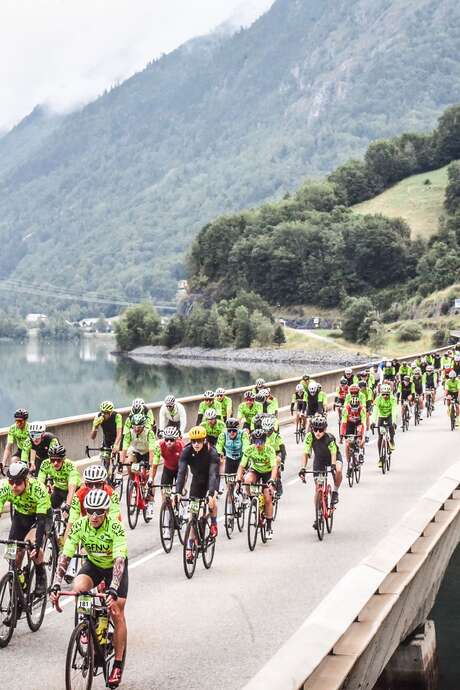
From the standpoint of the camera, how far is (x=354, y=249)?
18212 centimetres

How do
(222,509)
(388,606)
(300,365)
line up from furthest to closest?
(300,365), (222,509), (388,606)

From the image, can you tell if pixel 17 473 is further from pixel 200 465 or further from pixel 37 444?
pixel 200 465

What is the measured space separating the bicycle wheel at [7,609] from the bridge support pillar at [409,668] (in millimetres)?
4869

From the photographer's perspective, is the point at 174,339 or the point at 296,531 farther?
the point at 174,339

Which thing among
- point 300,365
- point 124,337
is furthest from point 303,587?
point 124,337

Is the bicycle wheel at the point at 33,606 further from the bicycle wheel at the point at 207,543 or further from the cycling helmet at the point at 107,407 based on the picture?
the cycling helmet at the point at 107,407

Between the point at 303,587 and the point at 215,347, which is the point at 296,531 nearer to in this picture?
the point at 303,587

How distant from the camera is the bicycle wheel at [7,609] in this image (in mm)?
10827

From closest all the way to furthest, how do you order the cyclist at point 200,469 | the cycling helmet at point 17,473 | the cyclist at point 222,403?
the cycling helmet at point 17,473 < the cyclist at point 200,469 < the cyclist at point 222,403

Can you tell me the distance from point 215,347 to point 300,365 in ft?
83.2

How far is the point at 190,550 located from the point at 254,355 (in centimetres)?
15283

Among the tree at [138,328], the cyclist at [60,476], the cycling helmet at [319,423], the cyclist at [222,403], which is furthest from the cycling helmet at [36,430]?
the tree at [138,328]

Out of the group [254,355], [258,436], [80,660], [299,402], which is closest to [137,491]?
[258,436]

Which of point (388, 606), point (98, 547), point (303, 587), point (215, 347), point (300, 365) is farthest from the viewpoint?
point (215, 347)
